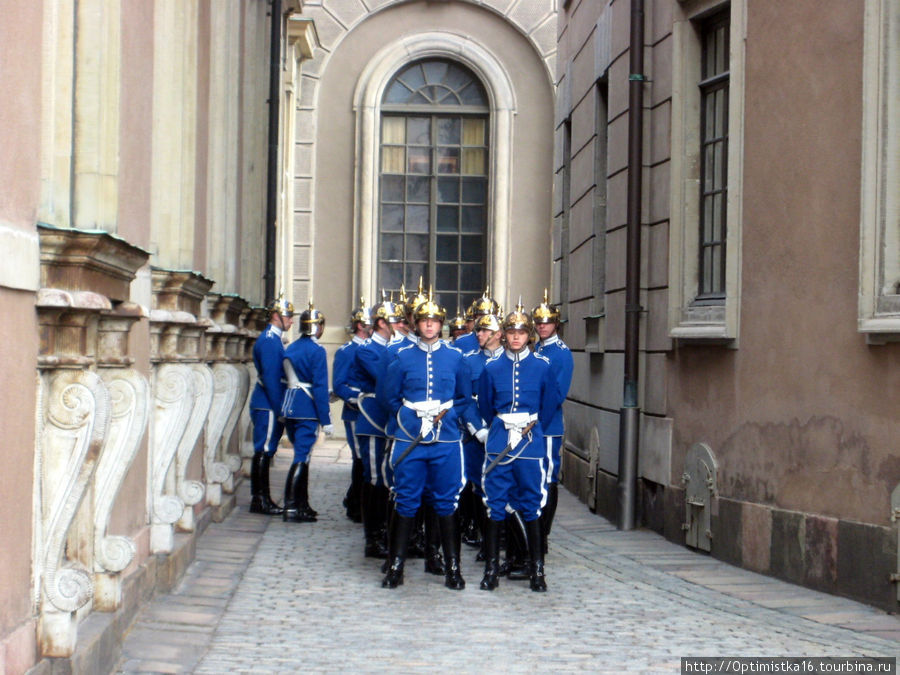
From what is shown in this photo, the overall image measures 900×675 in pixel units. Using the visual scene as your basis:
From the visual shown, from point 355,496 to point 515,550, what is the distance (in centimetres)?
346

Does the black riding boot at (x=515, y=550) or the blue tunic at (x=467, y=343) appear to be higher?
the blue tunic at (x=467, y=343)

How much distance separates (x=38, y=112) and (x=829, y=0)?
231 inches

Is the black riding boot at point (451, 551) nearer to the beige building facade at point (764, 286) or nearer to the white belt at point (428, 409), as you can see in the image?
the white belt at point (428, 409)

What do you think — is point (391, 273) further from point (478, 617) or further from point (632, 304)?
point (478, 617)

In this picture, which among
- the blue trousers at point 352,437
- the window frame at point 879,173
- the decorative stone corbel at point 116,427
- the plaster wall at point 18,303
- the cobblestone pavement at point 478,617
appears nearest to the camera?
the plaster wall at point 18,303

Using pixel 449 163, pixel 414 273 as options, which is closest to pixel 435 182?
pixel 449 163

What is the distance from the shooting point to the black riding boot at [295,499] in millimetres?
13227

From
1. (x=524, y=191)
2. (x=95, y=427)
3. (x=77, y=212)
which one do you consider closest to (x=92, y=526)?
(x=95, y=427)

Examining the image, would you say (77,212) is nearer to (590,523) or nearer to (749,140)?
(749,140)

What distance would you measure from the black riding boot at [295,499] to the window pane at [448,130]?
11967 millimetres

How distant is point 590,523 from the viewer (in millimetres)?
13664

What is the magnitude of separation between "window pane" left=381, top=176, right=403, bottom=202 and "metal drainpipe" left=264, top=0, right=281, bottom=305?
583 centimetres

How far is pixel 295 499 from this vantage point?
43.7ft

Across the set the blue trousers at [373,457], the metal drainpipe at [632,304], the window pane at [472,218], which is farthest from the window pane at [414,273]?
the blue trousers at [373,457]
